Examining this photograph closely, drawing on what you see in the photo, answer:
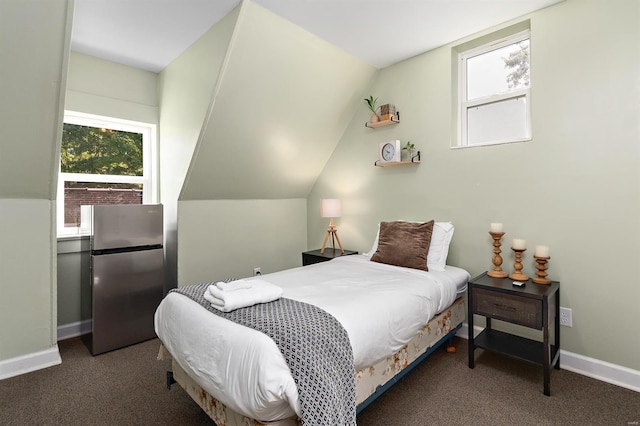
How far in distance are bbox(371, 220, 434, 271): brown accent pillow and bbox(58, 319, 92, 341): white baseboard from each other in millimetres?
2840

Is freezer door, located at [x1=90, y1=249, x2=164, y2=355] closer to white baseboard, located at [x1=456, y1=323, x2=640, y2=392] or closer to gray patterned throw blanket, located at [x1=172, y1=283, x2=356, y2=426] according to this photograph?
gray patterned throw blanket, located at [x1=172, y1=283, x2=356, y2=426]

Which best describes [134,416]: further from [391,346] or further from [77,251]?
[77,251]

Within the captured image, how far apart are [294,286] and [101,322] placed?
1.85 meters

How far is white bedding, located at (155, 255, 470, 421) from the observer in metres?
1.29

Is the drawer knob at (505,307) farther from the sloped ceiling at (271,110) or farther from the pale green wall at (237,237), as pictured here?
the pale green wall at (237,237)

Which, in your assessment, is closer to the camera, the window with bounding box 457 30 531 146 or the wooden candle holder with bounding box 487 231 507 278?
the wooden candle holder with bounding box 487 231 507 278

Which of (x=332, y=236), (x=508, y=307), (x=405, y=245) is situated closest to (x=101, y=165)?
(x=332, y=236)

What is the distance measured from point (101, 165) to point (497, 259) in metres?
3.95

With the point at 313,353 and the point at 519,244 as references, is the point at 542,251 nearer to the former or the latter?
the point at 519,244

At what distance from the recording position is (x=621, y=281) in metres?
2.21

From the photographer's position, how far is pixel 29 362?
98.1 inches

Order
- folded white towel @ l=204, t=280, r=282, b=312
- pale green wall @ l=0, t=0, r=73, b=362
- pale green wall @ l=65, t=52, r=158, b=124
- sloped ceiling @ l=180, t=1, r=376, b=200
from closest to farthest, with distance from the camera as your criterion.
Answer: folded white towel @ l=204, t=280, r=282, b=312 → pale green wall @ l=0, t=0, r=73, b=362 → sloped ceiling @ l=180, t=1, r=376, b=200 → pale green wall @ l=65, t=52, r=158, b=124

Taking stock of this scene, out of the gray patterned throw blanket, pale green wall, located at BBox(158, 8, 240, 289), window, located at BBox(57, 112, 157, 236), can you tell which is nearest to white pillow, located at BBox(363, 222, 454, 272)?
the gray patterned throw blanket

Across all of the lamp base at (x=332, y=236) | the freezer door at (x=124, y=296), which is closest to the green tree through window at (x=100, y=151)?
the freezer door at (x=124, y=296)
